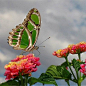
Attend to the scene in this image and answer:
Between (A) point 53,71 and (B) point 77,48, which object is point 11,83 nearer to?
(A) point 53,71

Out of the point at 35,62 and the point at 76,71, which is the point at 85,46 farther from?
the point at 35,62

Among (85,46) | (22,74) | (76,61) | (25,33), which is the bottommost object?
(22,74)

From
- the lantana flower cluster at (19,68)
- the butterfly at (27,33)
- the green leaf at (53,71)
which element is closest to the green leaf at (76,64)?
the green leaf at (53,71)

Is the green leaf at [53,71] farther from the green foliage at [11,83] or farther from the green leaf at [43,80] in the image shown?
the green foliage at [11,83]

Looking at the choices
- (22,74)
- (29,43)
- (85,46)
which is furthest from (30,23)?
(22,74)

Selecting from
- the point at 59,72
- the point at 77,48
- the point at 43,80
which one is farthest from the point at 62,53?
the point at 43,80

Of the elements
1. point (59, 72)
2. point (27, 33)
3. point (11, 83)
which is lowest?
point (11, 83)
